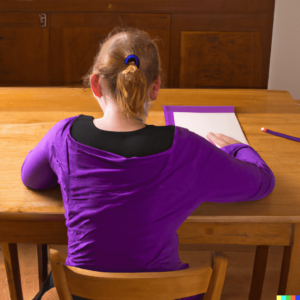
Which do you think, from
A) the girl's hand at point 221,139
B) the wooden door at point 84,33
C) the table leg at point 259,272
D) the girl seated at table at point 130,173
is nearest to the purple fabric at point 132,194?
the girl seated at table at point 130,173

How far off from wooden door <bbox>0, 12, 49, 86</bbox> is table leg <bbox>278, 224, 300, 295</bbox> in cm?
259

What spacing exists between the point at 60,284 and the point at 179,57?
259 centimetres

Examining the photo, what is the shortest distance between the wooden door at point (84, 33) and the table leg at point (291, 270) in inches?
90.6

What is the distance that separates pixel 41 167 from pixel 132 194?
27cm

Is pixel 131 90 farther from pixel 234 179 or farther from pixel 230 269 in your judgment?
pixel 230 269

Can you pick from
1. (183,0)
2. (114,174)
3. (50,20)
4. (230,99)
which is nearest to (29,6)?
(50,20)

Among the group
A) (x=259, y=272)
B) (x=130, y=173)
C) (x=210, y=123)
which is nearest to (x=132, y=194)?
(x=130, y=173)

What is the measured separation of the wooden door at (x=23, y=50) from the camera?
9.53ft

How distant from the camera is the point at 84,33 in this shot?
2928mm

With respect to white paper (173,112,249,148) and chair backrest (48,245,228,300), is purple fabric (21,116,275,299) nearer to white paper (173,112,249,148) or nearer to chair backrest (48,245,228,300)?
chair backrest (48,245,228,300)

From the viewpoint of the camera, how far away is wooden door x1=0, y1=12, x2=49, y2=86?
114 inches

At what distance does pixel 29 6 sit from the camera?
2865 mm

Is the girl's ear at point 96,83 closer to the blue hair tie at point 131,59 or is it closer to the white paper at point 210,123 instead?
the blue hair tie at point 131,59

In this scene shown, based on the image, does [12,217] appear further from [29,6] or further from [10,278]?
[29,6]
